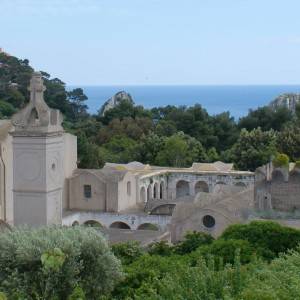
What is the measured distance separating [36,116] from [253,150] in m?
25.5

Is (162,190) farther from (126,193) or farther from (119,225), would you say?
(119,225)

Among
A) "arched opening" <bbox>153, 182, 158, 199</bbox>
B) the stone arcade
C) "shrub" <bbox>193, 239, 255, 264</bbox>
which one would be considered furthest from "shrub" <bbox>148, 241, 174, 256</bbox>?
"arched opening" <bbox>153, 182, 158, 199</bbox>

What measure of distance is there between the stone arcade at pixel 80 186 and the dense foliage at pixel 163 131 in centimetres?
444

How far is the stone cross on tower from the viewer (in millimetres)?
24469

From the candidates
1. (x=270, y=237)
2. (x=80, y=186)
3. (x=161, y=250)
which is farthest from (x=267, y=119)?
Answer: (x=270, y=237)

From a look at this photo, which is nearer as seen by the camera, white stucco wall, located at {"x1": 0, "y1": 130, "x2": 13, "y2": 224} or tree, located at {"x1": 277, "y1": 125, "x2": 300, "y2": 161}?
white stucco wall, located at {"x1": 0, "y1": 130, "x2": 13, "y2": 224}

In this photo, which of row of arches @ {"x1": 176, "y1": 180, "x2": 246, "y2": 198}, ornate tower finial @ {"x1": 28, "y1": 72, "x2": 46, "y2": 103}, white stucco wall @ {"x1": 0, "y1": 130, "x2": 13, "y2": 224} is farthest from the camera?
row of arches @ {"x1": 176, "y1": 180, "x2": 246, "y2": 198}

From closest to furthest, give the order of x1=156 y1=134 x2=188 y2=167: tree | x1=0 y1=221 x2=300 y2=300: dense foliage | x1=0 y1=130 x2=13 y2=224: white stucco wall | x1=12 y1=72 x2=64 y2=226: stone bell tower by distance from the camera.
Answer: x1=0 y1=221 x2=300 y2=300: dense foliage → x1=12 y1=72 x2=64 y2=226: stone bell tower → x1=0 y1=130 x2=13 y2=224: white stucco wall → x1=156 y1=134 x2=188 y2=167: tree

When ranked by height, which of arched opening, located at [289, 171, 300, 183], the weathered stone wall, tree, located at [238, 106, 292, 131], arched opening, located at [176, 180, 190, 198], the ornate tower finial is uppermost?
the ornate tower finial

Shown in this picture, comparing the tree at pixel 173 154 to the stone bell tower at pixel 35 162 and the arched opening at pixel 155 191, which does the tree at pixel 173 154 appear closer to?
the arched opening at pixel 155 191

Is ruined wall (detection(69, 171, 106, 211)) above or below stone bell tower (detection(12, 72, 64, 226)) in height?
below

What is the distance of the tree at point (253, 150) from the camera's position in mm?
47325

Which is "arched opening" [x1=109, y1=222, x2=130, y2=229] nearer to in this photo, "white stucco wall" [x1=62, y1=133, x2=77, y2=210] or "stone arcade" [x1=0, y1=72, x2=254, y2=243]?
"stone arcade" [x1=0, y1=72, x2=254, y2=243]

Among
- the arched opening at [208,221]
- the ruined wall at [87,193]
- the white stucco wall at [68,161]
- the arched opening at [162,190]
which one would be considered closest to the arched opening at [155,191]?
the arched opening at [162,190]
